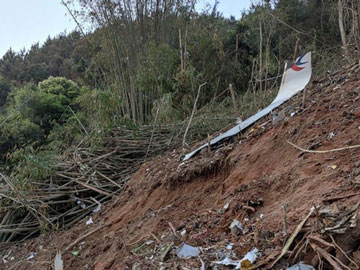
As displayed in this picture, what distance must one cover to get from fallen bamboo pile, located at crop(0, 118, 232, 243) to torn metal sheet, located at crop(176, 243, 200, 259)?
7.39 feet

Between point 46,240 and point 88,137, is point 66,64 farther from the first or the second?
point 46,240

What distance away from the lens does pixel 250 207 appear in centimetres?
202

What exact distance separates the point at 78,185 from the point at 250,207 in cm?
267

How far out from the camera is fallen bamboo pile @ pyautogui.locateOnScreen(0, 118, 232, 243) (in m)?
3.97

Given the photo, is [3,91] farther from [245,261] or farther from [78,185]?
[245,261]

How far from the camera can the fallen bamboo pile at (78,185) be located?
397cm

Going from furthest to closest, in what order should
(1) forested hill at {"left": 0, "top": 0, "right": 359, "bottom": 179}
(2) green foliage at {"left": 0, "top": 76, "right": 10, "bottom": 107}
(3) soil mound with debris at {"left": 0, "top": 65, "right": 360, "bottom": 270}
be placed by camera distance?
(2) green foliage at {"left": 0, "top": 76, "right": 10, "bottom": 107} → (1) forested hill at {"left": 0, "top": 0, "right": 359, "bottom": 179} → (3) soil mound with debris at {"left": 0, "top": 65, "right": 360, "bottom": 270}

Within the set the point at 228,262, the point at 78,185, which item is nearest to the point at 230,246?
the point at 228,262

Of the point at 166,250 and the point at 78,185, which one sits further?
the point at 78,185

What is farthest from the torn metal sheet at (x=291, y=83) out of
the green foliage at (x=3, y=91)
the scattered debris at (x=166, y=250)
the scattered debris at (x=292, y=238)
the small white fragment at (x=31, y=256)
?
the green foliage at (x=3, y=91)

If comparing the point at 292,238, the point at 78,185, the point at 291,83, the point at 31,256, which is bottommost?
the point at 31,256

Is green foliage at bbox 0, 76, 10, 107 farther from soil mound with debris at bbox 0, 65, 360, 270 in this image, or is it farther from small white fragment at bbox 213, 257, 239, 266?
small white fragment at bbox 213, 257, 239, 266

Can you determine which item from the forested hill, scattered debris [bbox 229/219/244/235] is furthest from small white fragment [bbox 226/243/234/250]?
the forested hill

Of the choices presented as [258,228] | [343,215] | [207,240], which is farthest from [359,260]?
[207,240]
